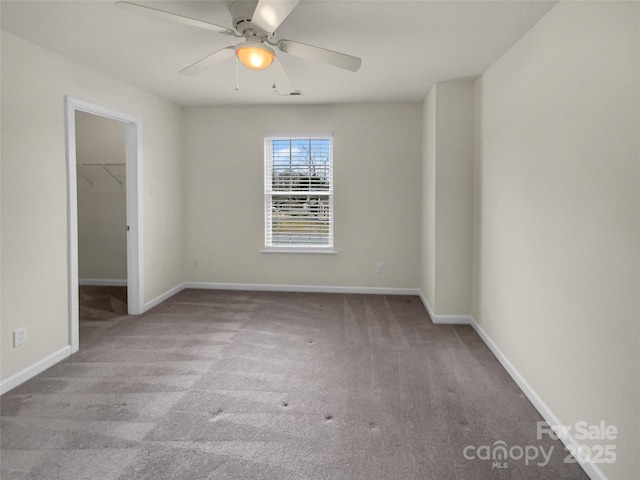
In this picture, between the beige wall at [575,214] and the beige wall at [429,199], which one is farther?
the beige wall at [429,199]

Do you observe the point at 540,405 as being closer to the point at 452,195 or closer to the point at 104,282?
the point at 452,195

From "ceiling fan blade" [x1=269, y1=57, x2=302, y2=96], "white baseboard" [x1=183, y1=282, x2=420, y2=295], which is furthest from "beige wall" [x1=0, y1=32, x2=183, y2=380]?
"white baseboard" [x1=183, y1=282, x2=420, y2=295]

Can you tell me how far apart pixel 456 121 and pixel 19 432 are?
163 inches

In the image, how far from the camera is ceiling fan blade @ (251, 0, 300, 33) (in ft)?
5.81

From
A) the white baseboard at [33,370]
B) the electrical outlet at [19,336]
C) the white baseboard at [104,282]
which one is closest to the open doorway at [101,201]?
the white baseboard at [104,282]

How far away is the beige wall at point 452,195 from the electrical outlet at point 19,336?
3552 mm

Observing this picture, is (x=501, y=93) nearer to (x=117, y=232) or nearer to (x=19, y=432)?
(x=19, y=432)

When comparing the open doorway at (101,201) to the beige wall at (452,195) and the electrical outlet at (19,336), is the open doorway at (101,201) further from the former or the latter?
the beige wall at (452,195)

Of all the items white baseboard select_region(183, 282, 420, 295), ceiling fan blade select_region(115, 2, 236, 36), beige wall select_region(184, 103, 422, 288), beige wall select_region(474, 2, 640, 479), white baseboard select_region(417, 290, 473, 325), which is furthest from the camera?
white baseboard select_region(183, 282, 420, 295)

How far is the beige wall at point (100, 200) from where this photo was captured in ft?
17.5

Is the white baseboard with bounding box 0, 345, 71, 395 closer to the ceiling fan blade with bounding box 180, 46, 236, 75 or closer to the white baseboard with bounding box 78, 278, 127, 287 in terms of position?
the ceiling fan blade with bounding box 180, 46, 236, 75

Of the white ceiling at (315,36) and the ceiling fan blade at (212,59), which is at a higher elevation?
the white ceiling at (315,36)

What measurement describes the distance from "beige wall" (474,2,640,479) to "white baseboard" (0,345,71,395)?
3487 millimetres

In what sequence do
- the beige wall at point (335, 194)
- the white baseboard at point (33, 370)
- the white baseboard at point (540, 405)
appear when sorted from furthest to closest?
the beige wall at point (335, 194) < the white baseboard at point (33, 370) < the white baseboard at point (540, 405)
